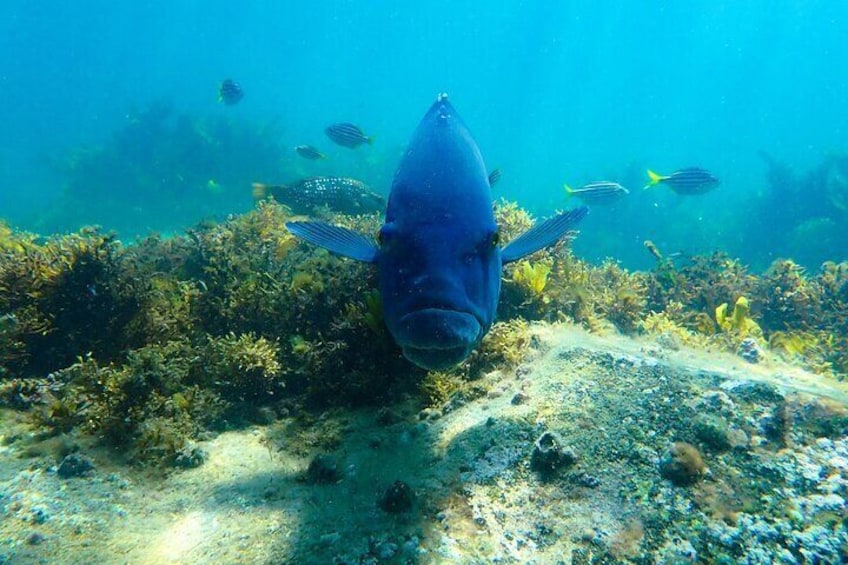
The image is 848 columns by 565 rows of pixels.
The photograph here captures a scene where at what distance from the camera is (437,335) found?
6.89 feet

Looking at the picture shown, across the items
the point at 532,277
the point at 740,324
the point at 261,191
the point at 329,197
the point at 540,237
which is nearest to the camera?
the point at 540,237

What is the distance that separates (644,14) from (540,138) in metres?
72.6

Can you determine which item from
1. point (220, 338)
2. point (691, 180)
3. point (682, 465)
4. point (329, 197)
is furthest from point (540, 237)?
point (691, 180)

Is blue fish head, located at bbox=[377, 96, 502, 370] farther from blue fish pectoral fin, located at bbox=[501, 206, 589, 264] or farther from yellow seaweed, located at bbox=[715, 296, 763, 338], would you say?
yellow seaweed, located at bbox=[715, 296, 763, 338]

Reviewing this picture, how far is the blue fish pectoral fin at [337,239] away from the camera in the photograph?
2895mm

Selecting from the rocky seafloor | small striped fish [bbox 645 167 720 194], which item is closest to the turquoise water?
small striped fish [bbox 645 167 720 194]

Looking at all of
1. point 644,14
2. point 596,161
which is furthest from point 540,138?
point 644,14

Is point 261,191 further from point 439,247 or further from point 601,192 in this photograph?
point 601,192

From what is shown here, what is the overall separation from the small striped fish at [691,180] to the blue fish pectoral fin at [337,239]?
12.7 m

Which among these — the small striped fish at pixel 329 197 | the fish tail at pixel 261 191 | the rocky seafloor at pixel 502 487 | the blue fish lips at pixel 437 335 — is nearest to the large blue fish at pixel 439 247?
the blue fish lips at pixel 437 335

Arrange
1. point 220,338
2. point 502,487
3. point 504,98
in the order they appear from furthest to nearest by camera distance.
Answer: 1. point 504,98
2. point 220,338
3. point 502,487

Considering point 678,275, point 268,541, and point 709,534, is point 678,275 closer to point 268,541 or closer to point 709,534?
point 709,534

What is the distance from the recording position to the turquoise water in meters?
26.3

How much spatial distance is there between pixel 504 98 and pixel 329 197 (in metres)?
124
